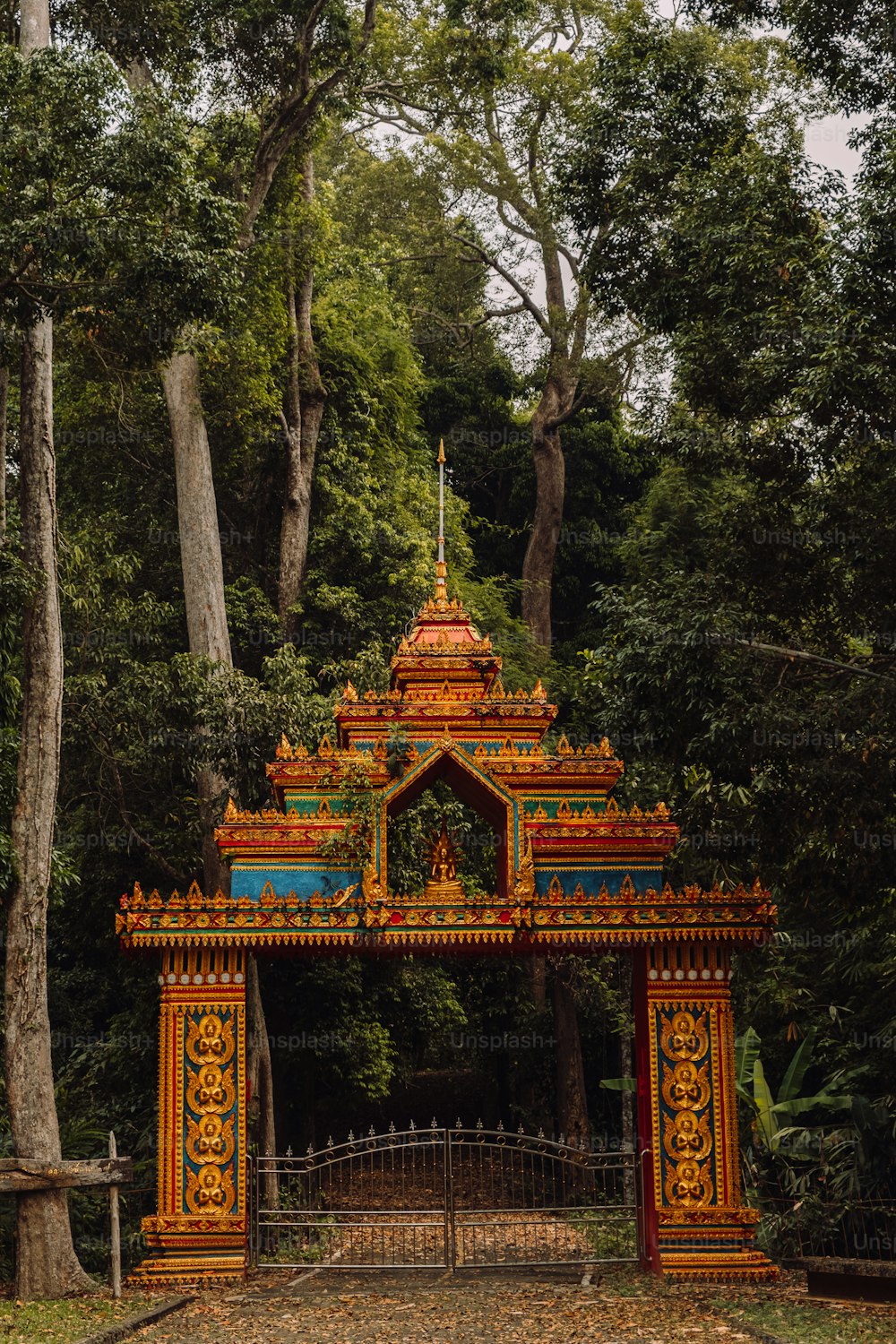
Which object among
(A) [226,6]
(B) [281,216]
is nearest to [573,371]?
(B) [281,216]

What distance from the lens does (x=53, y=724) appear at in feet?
41.1

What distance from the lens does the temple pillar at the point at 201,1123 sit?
1142cm

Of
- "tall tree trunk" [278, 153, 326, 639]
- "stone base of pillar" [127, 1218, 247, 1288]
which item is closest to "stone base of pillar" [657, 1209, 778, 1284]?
"stone base of pillar" [127, 1218, 247, 1288]

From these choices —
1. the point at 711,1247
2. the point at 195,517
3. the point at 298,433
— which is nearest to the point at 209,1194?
Result: the point at 711,1247

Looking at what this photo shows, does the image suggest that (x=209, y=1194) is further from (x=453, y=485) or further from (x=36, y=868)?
(x=453, y=485)

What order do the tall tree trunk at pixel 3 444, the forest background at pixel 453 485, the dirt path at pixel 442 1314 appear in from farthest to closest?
the tall tree trunk at pixel 3 444 < the forest background at pixel 453 485 < the dirt path at pixel 442 1314

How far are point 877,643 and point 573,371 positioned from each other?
53.7 feet

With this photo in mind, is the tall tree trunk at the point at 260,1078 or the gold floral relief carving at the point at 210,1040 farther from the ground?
the gold floral relief carving at the point at 210,1040

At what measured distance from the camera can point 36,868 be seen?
12.2 meters

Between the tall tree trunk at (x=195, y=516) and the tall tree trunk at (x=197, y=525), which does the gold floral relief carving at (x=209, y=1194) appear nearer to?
the tall tree trunk at (x=197, y=525)

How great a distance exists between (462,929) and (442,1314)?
2860mm

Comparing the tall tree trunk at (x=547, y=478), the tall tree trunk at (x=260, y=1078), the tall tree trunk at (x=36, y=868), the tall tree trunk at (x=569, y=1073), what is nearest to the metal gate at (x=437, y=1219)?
the tall tree trunk at (x=260, y=1078)

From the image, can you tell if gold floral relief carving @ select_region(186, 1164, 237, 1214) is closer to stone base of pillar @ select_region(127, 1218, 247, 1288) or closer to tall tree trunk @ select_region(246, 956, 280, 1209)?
stone base of pillar @ select_region(127, 1218, 247, 1288)

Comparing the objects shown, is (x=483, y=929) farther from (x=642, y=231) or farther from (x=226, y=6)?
(x=226, y=6)
